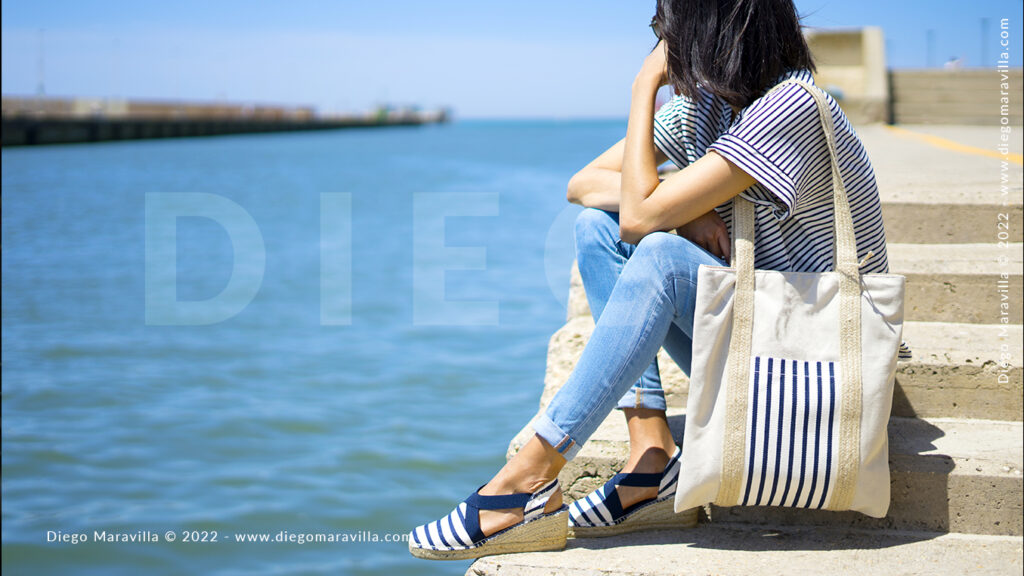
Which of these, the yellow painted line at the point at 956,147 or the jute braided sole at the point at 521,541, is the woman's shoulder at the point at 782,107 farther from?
the yellow painted line at the point at 956,147

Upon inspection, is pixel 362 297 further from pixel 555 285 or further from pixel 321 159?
pixel 321 159

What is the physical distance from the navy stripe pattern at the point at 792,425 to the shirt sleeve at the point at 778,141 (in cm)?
31

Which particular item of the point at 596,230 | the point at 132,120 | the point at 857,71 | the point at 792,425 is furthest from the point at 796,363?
the point at 132,120

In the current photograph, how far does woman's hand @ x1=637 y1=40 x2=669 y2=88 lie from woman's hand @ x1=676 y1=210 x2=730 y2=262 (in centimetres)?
31

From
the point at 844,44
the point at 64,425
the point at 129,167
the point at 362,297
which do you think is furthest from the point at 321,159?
the point at 64,425

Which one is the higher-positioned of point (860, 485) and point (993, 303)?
point (993, 303)

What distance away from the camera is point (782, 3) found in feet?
5.93

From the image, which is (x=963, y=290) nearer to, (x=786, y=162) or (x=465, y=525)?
(x=786, y=162)

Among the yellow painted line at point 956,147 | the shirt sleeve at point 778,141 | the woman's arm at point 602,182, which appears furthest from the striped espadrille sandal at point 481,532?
the yellow painted line at point 956,147

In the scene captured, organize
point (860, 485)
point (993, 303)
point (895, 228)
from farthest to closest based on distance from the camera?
point (895, 228) → point (993, 303) → point (860, 485)

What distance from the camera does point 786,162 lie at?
5.62ft

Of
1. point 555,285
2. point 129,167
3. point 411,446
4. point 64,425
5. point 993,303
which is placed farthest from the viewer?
point 129,167

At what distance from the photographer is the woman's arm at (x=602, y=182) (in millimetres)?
2055

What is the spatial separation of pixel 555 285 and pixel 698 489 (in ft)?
19.0
